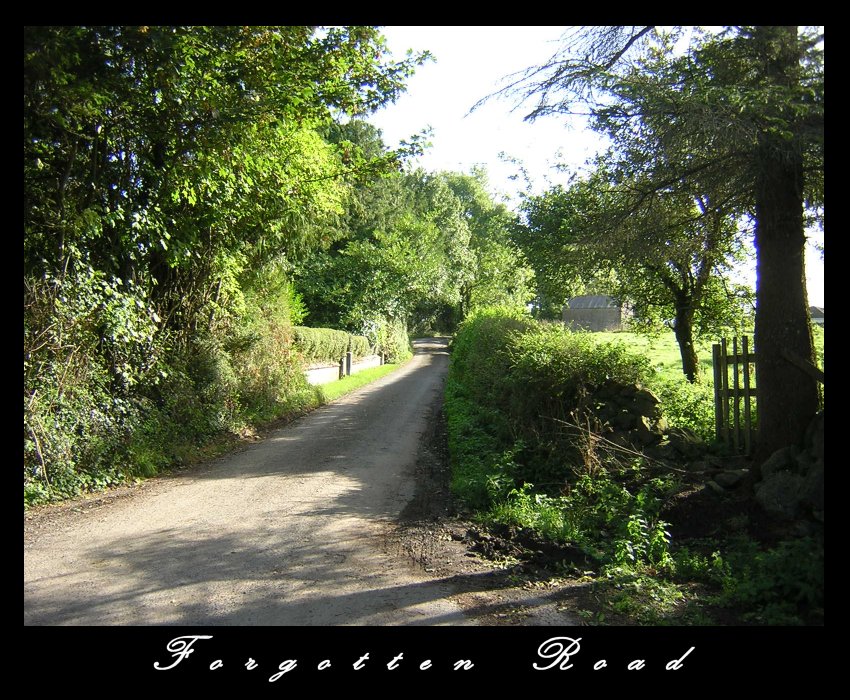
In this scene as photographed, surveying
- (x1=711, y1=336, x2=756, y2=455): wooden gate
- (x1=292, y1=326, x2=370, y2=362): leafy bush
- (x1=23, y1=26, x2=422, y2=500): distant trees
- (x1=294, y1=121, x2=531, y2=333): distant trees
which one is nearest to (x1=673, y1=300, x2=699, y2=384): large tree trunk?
(x1=294, y1=121, x2=531, y2=333): distant trees

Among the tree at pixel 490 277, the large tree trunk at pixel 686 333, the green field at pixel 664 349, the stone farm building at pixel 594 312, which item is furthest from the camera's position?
the stone farm building at pixel 594 312

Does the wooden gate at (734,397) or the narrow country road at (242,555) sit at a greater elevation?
the wooden gate at (734,397)

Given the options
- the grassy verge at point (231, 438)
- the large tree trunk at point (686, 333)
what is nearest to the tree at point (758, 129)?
the grassy verge at point (231, 438)

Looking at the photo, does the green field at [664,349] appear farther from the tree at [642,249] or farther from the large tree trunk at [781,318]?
the large tree trunk at [781,318]

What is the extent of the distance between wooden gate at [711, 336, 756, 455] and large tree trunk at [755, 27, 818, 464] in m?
0.98

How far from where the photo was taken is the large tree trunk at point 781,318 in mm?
6441

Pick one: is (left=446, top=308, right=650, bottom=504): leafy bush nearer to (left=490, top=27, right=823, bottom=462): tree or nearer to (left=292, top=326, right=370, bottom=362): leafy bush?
(left=490, top=27, right=823, bottom=462): tree

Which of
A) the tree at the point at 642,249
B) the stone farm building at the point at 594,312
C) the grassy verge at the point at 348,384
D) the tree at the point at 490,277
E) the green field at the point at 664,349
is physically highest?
the tree at the point at 490,277

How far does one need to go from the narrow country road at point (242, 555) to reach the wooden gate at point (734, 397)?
15.1ft

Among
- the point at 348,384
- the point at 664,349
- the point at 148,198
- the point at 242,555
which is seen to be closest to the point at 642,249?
the point at 242,555

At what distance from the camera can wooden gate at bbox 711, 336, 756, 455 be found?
783 centimetres

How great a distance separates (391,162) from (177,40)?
542 centimetres

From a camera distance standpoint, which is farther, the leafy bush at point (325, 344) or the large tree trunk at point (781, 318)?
the leafy bush at point (325, 344)

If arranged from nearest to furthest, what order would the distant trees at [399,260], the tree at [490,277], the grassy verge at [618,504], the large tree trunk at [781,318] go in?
the grassy verge at [618,504]
the large tree trunk at [781,318]
the distant trees at [399,260]
the tree at [490,277]
